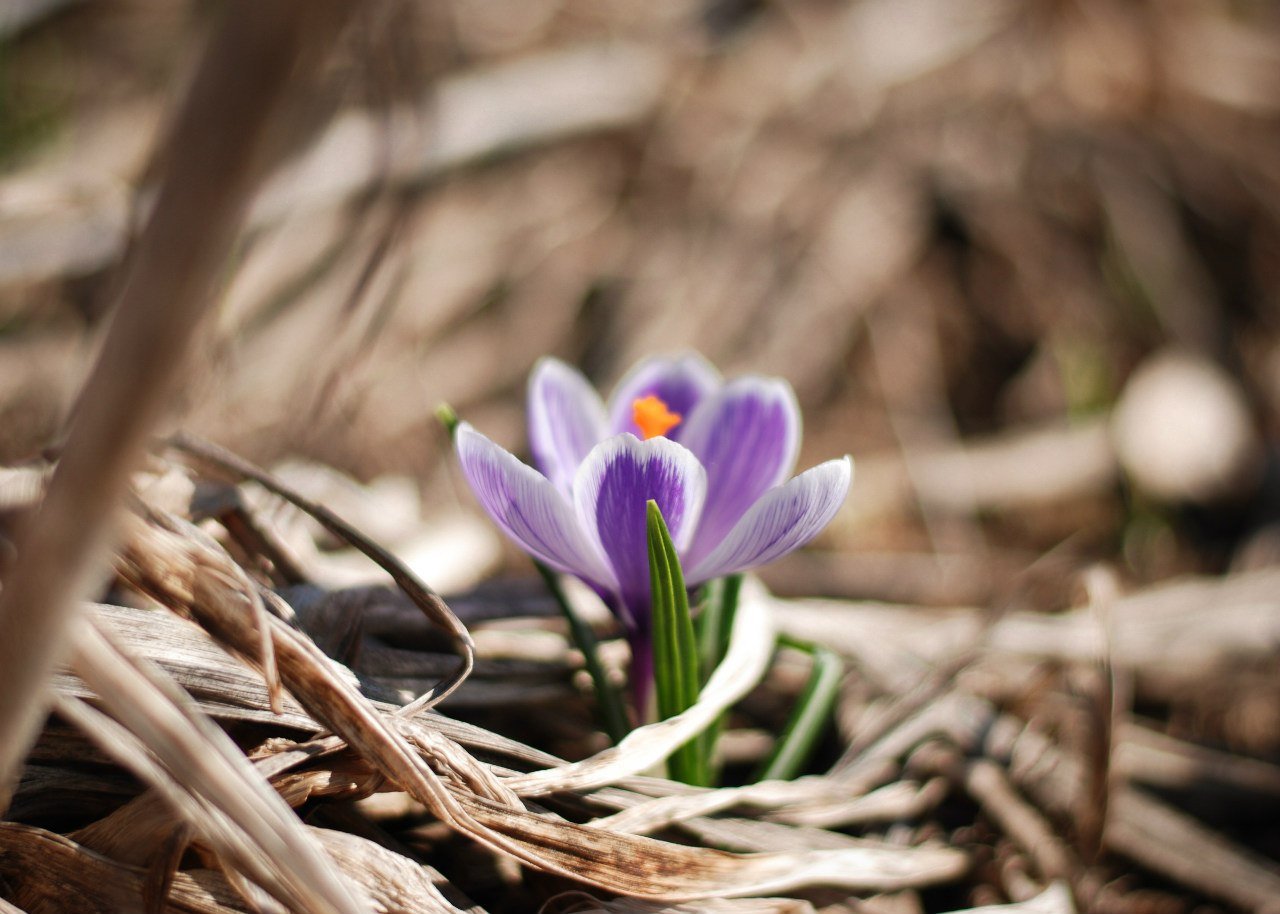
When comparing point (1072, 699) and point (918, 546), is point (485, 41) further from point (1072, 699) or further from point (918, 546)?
point (1072, 699)

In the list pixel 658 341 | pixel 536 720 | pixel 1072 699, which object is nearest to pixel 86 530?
pixel 536 720

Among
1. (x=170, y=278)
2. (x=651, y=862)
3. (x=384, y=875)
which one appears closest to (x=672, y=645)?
(x=651, y=862)

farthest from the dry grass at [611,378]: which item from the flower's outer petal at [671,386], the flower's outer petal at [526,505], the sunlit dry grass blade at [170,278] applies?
the flower's outer petal at [671,386]

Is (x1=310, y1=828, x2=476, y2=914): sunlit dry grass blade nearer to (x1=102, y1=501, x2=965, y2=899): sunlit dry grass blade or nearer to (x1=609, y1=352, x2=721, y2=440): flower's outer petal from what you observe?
(x1=102, y1=501, x2=965, y2=899): sunlit dry grass blade

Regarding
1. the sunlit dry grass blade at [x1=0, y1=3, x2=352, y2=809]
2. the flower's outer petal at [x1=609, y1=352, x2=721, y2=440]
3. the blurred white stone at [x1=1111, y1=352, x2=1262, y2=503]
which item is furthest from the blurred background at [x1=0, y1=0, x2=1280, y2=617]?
the sunlit dry grass blade at [x1=0, y1=3, x2=352, y2=809]

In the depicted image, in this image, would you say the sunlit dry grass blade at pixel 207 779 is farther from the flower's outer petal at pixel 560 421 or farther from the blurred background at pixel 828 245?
the blurred background at pixel 828 245

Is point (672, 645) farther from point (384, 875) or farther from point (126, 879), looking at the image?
point (126, 879)
